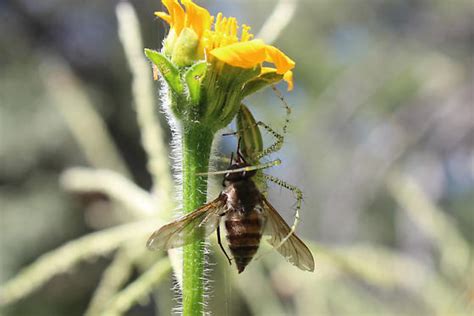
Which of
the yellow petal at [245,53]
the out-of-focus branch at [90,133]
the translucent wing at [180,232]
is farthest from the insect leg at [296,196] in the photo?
the out-of-focus branch at [90,133]

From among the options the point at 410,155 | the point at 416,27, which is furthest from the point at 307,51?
the point at 410,155

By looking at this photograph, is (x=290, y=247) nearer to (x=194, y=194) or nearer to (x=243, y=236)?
(x=243, y=236)

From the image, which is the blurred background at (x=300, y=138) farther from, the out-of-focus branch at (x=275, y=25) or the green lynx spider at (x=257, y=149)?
the green lynx spider at (x=257, y=149)

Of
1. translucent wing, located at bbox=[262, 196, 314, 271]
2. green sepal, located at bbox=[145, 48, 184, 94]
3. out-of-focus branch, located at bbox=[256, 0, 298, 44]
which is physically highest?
out-of-focus branch, located at bbox=[256, 0, 298, 44]

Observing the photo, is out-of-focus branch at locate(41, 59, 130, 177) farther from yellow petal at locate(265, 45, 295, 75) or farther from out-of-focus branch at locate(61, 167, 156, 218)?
yellow petal at locate(265, 45, 295, 75)

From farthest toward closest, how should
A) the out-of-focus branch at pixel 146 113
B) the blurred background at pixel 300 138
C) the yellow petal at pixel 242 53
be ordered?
the blurred background at pixel 300 138
the out-of-focus branch at pixel 146 113
the yellow petal at pixel 242 53

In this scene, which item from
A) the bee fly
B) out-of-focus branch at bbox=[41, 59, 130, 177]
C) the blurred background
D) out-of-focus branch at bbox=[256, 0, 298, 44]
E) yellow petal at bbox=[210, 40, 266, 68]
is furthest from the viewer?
the blurred background

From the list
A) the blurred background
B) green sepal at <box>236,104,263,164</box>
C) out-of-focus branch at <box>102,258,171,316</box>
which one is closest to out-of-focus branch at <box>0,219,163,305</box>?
out-of-focus branch at <box>102,258,171,316</box>
